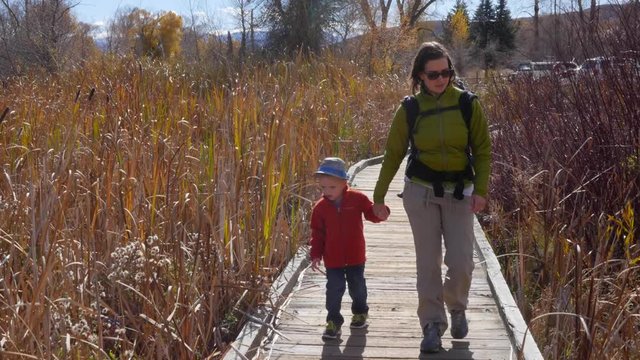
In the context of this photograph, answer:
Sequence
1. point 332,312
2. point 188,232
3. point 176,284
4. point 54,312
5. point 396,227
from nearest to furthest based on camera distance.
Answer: point 54,312 → point 176,284 → point 332,312 → point 188,232 → point 396,227

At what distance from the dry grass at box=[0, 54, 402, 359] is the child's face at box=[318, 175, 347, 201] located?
2.06ft

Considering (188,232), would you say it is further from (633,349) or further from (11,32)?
(11,32)

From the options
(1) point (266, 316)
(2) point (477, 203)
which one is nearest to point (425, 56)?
(2) point (477, 203)

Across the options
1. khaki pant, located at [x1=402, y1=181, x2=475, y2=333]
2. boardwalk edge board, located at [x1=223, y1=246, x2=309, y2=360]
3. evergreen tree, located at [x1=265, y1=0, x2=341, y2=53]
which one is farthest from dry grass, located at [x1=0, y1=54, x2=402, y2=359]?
evergreen tree, located at [x1=265, y1=0, x2=341, y2=53]

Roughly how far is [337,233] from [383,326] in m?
0.72

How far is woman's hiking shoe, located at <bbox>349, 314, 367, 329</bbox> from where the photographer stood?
4.91 m

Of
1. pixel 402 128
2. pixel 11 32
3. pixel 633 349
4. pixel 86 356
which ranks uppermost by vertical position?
pixel 11 32

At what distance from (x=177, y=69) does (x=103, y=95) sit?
406cm

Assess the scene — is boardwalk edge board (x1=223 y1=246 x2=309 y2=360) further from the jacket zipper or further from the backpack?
the jacket zipper

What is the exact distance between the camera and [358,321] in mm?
4914

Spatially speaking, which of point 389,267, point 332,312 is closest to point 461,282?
point 332,312

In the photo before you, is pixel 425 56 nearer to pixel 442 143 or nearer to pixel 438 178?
pixel 442 143

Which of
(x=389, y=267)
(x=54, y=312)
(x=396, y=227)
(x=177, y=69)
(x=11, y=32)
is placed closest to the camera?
(x=54, y=312)

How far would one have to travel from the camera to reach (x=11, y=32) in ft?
61.6
